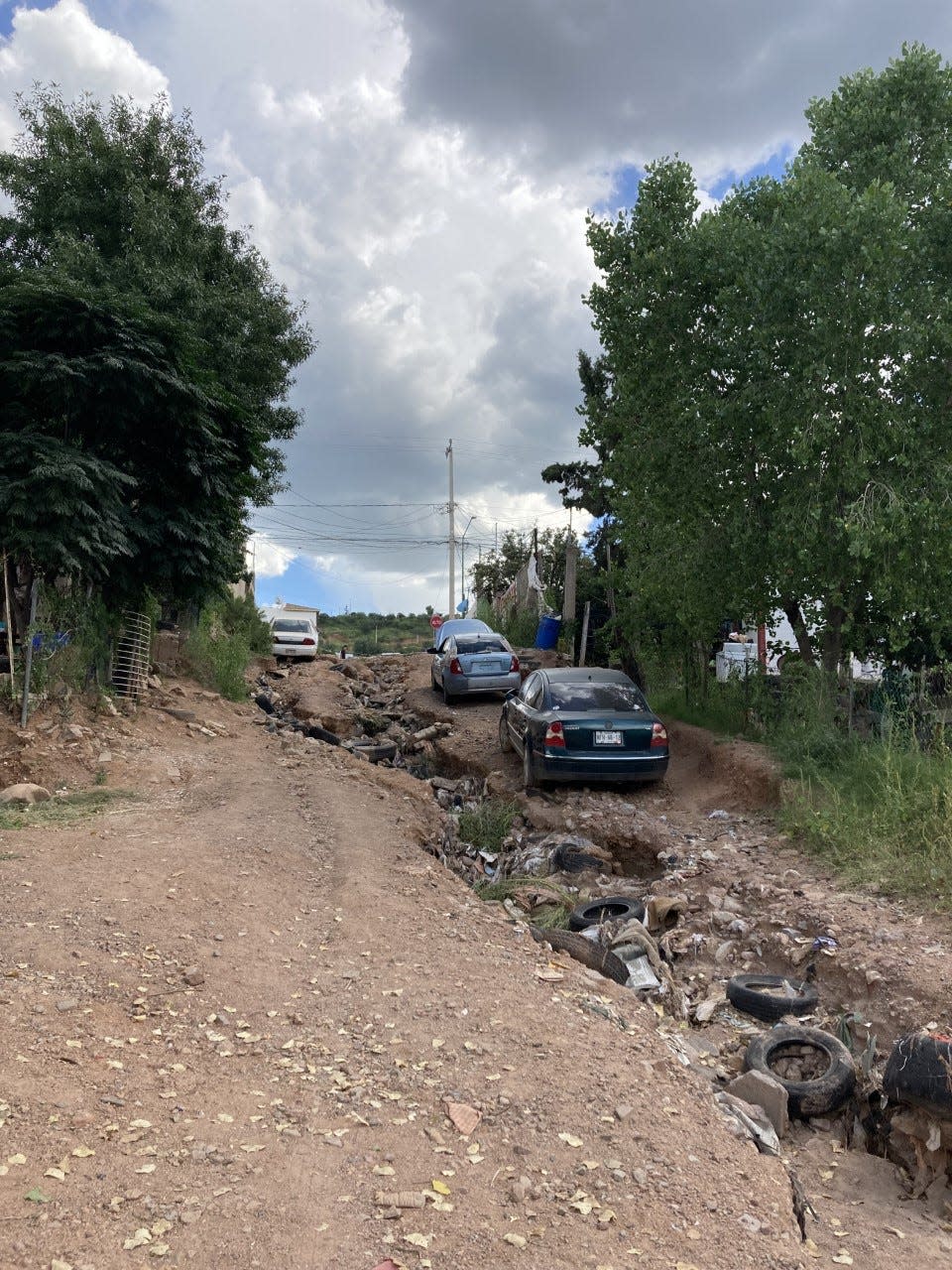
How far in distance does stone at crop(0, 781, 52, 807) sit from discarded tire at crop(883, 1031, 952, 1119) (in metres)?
7.98

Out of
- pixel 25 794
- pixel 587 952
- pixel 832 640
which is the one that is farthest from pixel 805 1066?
pixel 832 640

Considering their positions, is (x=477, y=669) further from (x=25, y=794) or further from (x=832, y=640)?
(x=25, y=794)

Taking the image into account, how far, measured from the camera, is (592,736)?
11055 mm

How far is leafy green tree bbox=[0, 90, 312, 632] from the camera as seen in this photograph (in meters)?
11.3

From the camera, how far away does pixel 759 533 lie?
12.2 metres

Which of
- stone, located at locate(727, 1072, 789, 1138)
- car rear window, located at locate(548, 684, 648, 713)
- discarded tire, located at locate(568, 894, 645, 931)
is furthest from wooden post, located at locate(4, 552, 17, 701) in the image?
stone, located at locate(727, 1072, 789, 1138)

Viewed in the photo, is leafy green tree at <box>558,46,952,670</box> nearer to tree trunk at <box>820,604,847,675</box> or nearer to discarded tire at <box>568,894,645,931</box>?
tree trunk at <box>820,604,847,675</box>

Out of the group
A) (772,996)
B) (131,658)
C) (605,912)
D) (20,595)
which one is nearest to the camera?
(772,996)

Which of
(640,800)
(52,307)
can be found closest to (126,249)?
(52,307)

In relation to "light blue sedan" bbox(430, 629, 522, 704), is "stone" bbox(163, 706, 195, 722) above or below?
below

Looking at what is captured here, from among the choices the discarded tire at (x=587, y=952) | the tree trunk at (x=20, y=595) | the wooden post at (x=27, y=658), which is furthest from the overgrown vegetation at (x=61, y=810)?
the discarded tire at (x=587, y=952)

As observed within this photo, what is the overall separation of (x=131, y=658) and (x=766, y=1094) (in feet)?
37.0

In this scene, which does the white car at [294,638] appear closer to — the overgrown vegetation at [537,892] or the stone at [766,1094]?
the overgrown vegetation at [537,892]

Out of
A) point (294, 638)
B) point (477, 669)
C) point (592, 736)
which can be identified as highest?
point (294, 638)
